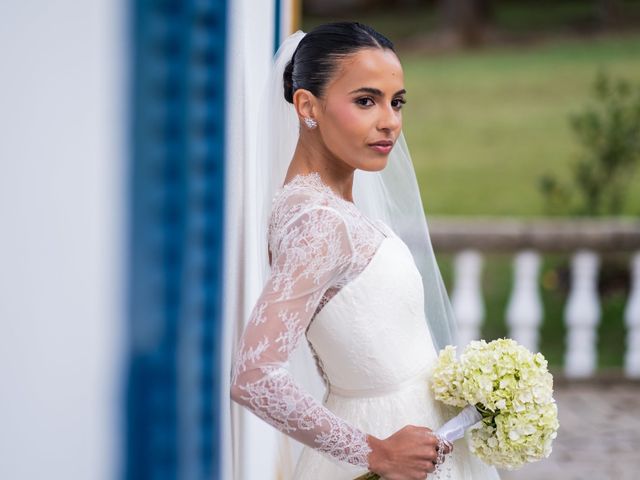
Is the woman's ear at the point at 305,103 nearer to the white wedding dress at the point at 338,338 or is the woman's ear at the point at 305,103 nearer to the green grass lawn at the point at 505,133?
the white wedding dress at the point at 338,338

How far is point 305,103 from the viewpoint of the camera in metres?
2.09

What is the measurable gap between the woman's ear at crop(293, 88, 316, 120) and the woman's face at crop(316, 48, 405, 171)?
20 millimetres

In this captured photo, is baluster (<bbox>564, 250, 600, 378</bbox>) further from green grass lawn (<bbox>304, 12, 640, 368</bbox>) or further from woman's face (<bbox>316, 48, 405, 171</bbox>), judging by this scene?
woman's face (<bbox>316, 48, 405, 171</bbox>)

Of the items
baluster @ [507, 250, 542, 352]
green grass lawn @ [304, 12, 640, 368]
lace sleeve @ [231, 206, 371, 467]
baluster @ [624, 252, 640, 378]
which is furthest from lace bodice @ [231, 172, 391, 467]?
green grass lawn @ [304, 12, 640, 368]

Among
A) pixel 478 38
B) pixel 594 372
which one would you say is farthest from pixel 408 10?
pixel 594 372

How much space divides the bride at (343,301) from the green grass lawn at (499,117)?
8537 millimetres

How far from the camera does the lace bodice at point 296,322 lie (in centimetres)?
185

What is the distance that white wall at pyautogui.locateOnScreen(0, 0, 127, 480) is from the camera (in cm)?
153

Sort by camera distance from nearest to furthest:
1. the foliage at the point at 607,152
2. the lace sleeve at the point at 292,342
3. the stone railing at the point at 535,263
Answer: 1. the lace sleeve at the point at 292,342
2. the stone railing at the point at 535,263
3. the foliage at the point at 607,152

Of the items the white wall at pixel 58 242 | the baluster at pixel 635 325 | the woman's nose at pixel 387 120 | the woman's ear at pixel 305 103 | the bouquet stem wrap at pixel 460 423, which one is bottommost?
the baluster at pixel 635 325

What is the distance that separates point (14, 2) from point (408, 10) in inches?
746

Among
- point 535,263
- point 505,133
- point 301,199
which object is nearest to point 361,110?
point 301,199

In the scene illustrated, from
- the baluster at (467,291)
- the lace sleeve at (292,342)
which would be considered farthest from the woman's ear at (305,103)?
the baluster at (467,291)

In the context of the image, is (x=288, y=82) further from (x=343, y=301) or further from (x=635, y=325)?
(x=635, y=325)
